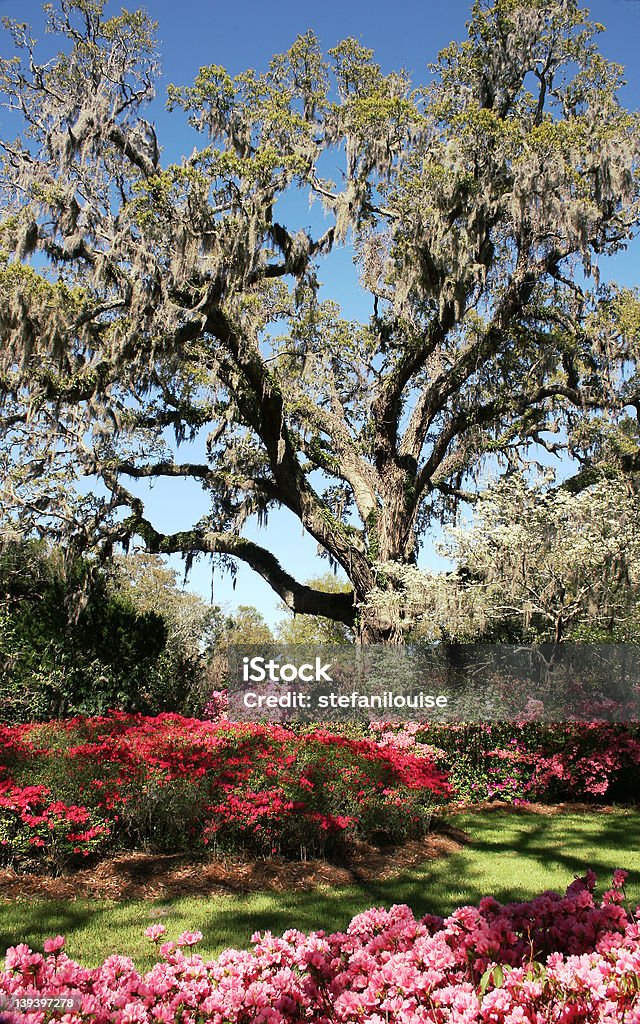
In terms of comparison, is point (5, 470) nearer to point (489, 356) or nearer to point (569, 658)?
point (489, 356)

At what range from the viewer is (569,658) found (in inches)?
445

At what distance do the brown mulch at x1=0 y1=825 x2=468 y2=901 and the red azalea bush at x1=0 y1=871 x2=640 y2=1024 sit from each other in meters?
3.23

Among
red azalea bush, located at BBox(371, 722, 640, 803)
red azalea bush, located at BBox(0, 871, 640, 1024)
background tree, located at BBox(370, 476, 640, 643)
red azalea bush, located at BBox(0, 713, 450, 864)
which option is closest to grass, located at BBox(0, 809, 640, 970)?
red azalea bush, located at BBox(0, 713, 450, 864)

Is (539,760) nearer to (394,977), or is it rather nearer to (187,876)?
(187,876)

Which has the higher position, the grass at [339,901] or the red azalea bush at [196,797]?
the red azalea bush at [196,797]

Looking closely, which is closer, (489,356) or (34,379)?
(34,379)

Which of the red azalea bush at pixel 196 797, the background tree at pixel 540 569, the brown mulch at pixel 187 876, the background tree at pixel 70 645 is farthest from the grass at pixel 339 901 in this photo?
the background tree at pixel 70 645

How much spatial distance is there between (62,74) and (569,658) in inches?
486

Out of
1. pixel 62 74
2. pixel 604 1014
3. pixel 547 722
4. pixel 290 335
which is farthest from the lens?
pixel 290 335

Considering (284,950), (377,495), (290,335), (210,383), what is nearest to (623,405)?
(377,495)

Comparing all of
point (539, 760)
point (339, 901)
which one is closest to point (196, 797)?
point (339, 901)

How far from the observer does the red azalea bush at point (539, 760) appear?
9.45 m

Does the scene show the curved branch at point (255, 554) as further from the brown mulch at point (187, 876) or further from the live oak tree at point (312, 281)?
the brown mulch at point (187, 876)

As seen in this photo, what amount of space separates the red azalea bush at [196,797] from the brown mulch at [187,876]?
20 centimetres
